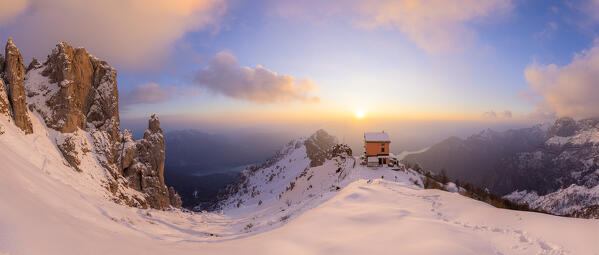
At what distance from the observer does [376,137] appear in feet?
143

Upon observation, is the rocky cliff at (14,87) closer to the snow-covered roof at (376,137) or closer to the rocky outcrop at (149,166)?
the rocky outcrop at (149,166)

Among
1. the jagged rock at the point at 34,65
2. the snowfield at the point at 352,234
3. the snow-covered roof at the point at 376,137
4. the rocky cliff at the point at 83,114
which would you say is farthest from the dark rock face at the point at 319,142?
the snowfield at the point at 352,234

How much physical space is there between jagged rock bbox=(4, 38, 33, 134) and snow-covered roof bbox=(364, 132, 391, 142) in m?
49.5

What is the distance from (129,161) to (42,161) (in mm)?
22762

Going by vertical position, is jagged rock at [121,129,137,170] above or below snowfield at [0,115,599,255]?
below

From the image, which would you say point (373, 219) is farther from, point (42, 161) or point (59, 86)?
point (59, 86)

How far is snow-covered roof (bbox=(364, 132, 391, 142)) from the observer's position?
41688mm

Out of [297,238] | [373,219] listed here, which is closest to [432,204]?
[373,219]

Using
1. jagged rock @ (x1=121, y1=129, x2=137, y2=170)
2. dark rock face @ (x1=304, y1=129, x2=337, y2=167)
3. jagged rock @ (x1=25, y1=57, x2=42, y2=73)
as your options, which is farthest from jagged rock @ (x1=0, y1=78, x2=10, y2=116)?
dark rock face @ (x1=304, y1=129, x2=337, y2=167)

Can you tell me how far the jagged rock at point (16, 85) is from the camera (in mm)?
29500

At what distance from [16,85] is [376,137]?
54.5m

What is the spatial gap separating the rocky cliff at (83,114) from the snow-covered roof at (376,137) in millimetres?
40168

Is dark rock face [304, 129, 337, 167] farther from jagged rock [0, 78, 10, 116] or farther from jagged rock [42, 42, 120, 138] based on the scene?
jagged rock [0, 78, 10, 116]

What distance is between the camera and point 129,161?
4741cm
